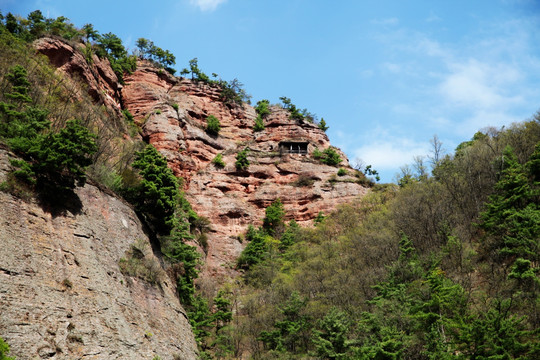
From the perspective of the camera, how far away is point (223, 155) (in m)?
57.8

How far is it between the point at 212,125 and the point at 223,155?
5501 millimetres

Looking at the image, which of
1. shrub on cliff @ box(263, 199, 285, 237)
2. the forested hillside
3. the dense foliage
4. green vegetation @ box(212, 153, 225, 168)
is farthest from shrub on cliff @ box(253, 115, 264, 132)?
the dense foliage

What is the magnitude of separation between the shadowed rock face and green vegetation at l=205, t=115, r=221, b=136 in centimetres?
86

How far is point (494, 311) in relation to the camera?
19.2m

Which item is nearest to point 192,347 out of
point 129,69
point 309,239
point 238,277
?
point 238,277

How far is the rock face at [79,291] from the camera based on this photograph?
14.8 metres

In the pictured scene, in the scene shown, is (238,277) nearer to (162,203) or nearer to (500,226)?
(162,203)

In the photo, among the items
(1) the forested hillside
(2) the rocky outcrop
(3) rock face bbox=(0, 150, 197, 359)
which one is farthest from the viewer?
(2) the rocky outcrop

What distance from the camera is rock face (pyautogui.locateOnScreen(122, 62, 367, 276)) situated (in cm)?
5084

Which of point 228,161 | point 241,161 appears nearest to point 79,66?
point 228,161

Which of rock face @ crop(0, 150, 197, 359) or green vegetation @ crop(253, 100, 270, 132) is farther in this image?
green vegetation @ crop(253, 100, 270, 132)

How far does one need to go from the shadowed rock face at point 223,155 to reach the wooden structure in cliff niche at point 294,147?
0.41m

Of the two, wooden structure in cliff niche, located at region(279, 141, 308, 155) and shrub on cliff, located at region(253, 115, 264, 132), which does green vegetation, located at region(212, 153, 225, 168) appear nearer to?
wooden structure in cliff niche, located at region(279, 141, 308, 155)

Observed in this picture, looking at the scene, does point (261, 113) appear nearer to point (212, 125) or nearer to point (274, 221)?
point (212, 125)
